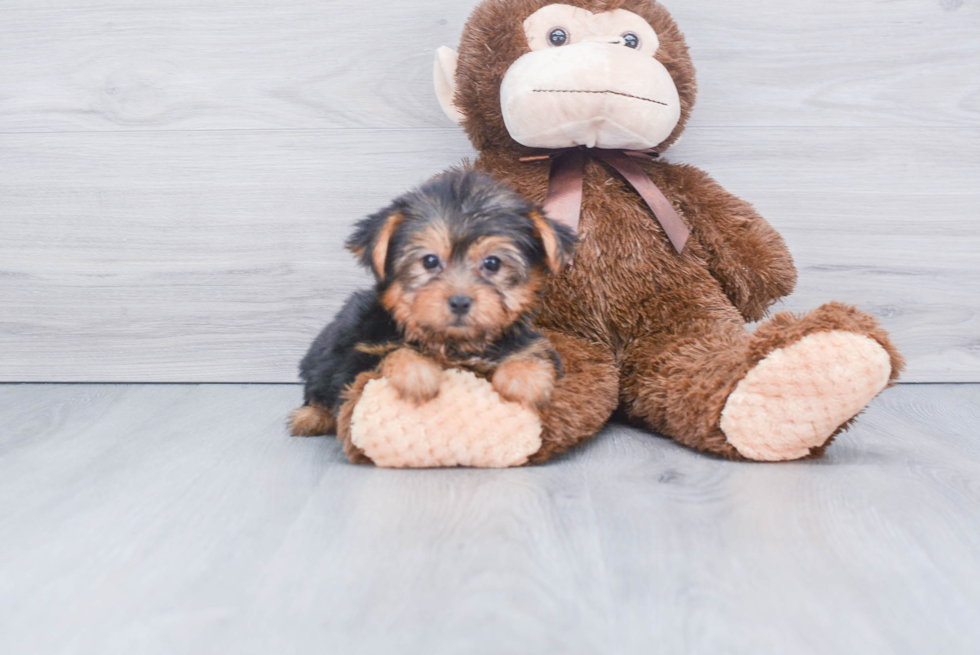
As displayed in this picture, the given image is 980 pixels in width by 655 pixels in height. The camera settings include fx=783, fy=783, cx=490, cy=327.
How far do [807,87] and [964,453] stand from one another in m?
1.24

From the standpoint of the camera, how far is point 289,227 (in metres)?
2.52

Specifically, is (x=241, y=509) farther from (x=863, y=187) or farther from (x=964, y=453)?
(x=863, y=187)

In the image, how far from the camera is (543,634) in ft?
3.19

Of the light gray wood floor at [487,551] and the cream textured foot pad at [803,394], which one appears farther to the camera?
the cream textured foot pad at [803,394]

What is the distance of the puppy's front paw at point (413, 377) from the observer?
5.16 ft

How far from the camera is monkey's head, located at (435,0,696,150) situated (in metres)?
1.85

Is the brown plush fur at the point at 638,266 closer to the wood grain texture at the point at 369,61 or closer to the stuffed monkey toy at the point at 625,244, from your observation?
the stuffed monkey toy at the point at 625,244

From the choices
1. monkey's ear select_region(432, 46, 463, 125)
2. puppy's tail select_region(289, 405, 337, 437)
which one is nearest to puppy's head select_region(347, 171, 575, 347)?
puppy's tail select_region(289, 405, 337, 437)

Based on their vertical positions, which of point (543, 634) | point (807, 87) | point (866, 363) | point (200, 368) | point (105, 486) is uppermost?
point (807, 87)

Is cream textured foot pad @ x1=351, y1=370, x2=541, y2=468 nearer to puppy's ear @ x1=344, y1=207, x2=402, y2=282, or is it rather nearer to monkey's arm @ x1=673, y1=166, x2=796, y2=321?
puppy's ear @ x1=344, y1=207, x2=402, y2=282

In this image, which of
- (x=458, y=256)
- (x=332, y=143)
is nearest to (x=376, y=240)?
(x=458, y=256)

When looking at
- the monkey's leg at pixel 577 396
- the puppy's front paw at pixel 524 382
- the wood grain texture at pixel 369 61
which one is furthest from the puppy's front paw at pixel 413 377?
the wood grain texture at pixel 369 61

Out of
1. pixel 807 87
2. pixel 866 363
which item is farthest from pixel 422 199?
pixel 807 87

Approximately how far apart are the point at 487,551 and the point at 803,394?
0.78m
